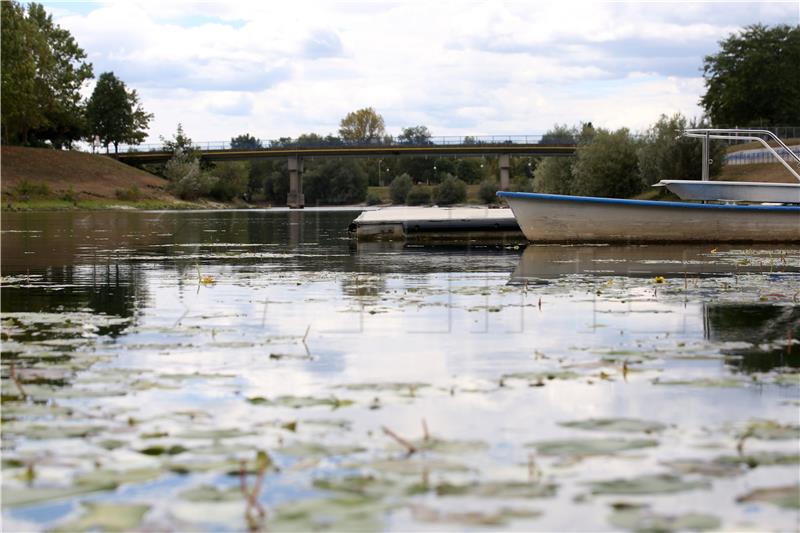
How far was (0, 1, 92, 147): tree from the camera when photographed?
102000 mm

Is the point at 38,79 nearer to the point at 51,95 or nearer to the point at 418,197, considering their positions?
the point at 51,95

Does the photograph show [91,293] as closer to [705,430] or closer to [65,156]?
[705,430]

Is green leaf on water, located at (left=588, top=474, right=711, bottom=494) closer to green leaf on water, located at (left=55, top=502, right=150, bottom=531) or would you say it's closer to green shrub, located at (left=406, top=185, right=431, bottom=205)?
green leaf on water, located at (left=55, top=502, right=150, bottom=531)

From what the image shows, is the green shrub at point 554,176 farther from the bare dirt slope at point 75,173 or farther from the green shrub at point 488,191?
the green shrub at point 488,191

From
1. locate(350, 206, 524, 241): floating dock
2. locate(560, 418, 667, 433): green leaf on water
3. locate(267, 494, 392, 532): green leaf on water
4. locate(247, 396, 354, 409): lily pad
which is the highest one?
locate(350, 206, 524, 241): floating dock

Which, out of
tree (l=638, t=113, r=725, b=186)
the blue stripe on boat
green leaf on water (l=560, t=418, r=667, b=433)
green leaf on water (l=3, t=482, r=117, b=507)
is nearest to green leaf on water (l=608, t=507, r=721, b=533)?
green leaf on water (l=560, t=418, r=667, b=433)

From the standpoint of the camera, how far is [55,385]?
748 centimetres

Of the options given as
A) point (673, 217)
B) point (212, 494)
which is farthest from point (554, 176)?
point (212, 494)

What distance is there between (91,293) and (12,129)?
11449 centimetres

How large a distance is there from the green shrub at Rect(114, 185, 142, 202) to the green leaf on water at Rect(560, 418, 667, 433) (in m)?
104

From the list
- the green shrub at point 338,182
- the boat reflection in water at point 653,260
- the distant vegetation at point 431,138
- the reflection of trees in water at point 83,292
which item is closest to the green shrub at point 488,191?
the distant vegetation at point 431,138

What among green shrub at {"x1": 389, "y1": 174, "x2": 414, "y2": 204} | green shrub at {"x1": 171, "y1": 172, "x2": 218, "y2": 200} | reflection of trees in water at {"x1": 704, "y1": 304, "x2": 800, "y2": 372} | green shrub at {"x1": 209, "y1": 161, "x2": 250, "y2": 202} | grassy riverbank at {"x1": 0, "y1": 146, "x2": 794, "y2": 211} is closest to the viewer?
reflection of trees in water at {"x1": 704, "y1": 304, "x2": 800, "y2": 372}

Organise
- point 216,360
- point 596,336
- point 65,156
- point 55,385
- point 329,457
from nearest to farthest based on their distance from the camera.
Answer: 1. point 329,457
2. point 55,385
3. point 216,360
4. point 596,336
5. point 65,156

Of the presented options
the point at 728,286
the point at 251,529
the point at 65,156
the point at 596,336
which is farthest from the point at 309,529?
the point at 65,156
